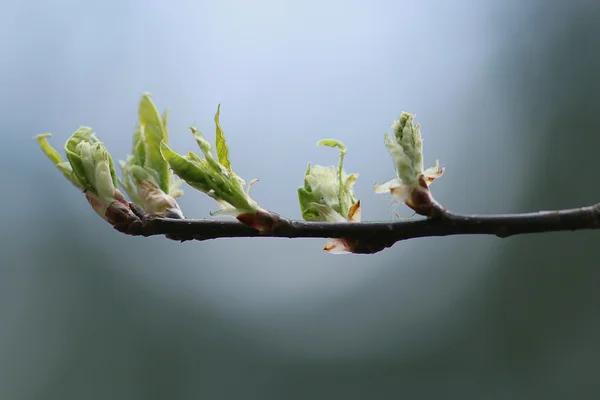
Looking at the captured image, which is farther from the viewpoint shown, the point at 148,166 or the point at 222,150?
the point at 148,166

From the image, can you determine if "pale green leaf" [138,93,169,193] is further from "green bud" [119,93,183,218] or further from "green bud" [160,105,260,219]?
"green bud" [160,105,260,219]

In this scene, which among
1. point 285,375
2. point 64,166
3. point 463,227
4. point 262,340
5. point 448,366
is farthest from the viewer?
point 262,340

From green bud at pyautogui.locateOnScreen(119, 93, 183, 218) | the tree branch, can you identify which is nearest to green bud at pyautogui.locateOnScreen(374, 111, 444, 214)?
the tree branch

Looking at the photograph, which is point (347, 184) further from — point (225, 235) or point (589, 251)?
point (589, 251)

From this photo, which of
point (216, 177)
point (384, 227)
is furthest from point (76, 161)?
point (384, 227)

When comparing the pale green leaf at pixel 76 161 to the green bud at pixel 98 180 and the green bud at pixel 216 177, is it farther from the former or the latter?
the green bud at pixel 216 177

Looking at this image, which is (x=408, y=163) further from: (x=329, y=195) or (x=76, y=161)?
(x=76, y=161)

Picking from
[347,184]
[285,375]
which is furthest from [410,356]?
[347,184]

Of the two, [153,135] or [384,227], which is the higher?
[153,135]
